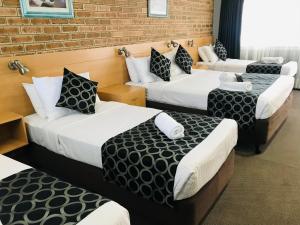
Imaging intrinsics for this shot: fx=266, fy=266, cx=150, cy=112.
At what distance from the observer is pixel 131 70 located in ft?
12.3

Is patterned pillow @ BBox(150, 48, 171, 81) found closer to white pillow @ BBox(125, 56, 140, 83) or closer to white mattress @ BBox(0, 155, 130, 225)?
white pillow @ BBox(125, 56, 140, 83)

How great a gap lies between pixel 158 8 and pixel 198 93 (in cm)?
187

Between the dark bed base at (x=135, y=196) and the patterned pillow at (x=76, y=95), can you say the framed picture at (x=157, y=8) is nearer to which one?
the patterned pillow at (x=76, y=95)

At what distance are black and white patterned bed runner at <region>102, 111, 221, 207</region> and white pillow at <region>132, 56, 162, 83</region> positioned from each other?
1.71 m

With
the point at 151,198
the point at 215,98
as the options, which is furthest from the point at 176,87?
the point at 151,198

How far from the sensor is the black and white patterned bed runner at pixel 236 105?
2816 millimetres

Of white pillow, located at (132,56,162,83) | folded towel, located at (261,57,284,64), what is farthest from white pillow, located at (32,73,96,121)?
folded towel, located at (261,57,284,64)

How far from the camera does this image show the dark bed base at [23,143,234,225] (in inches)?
66.9

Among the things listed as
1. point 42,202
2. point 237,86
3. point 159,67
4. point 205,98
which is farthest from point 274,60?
point 42,202

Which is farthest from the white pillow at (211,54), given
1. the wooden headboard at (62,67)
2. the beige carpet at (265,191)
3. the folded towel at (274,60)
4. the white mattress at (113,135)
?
the white mattress at (113,135)

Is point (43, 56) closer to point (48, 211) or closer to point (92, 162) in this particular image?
point (92, 162)

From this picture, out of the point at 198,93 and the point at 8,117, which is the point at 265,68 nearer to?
the point at 198,93

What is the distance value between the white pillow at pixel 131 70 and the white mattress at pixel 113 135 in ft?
3.38

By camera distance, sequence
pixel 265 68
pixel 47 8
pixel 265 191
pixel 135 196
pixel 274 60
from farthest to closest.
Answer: pixel 274 60 < pixel 265 68 < pixel 47 8 < pixel 265 191 < pixel 135 196
